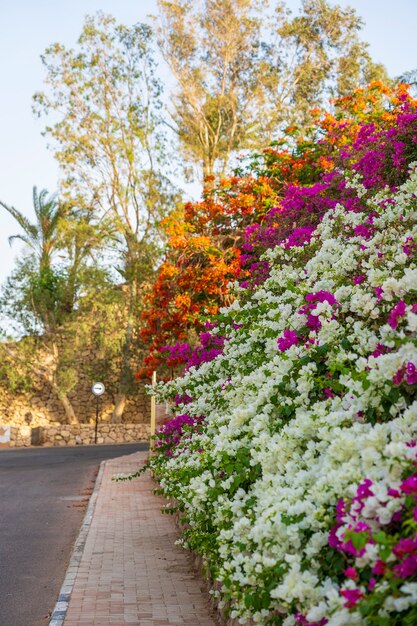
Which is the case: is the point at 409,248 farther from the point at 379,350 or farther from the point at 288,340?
the point at 379,350

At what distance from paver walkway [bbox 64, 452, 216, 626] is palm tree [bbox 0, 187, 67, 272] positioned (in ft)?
70.9

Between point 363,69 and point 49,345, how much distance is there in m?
15.7

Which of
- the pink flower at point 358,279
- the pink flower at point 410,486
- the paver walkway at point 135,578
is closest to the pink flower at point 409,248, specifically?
the pink flower at point 358,279

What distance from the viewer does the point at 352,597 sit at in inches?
119

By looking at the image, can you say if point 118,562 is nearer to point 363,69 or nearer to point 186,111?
point 186,111

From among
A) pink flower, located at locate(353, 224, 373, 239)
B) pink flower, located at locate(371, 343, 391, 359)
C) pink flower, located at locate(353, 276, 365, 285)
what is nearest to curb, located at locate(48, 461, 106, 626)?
pink flower, located at locate(371, 343, 391, 359)

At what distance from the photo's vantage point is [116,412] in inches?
1347

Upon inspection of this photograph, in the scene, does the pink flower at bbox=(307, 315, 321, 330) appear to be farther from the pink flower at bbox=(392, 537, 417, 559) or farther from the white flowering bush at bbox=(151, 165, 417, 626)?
the pink flower at bbox=(392, 537, 417, 559)

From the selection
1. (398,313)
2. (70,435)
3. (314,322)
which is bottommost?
(70,435)

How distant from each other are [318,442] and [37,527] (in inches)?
303

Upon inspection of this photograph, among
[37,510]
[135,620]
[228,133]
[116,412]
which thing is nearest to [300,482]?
[135,620]

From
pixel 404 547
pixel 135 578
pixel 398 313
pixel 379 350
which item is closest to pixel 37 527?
pixel 135 578

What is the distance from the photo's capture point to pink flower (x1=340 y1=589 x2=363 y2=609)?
9.89 ft

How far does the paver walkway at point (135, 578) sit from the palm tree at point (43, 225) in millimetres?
21620
